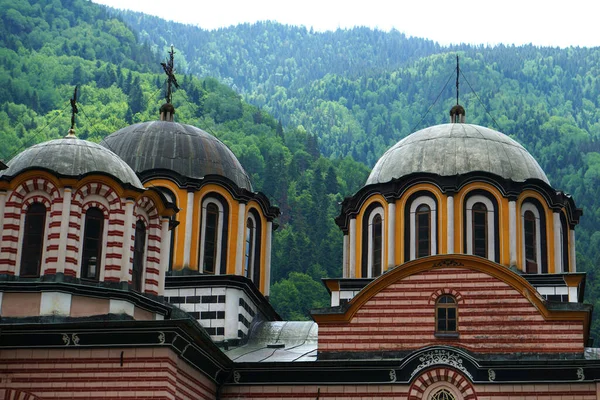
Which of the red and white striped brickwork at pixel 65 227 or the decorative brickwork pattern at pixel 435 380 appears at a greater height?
the red and white striped brickwork at pixel 65 227

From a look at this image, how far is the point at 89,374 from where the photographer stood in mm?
27312

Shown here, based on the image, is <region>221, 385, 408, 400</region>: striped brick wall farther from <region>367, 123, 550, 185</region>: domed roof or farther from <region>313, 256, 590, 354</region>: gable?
<region>367, 123, 550, 185</region>: domed roof

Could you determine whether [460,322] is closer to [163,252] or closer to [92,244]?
[163,252]

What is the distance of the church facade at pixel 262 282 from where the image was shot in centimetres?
2770

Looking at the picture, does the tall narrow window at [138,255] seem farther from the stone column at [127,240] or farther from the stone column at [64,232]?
the stone column at [64,232]

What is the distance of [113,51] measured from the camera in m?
141

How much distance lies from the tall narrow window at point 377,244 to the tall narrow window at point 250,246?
4388mm

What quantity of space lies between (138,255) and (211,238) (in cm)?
568

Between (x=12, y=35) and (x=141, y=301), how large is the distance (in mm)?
110201

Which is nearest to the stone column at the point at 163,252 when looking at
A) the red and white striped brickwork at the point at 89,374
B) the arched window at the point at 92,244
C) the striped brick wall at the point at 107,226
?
the striped brick wall at the point at 107,226

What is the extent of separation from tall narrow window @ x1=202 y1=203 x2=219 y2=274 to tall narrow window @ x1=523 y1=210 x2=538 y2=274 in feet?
32.8

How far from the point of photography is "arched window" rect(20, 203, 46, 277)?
29.2 m

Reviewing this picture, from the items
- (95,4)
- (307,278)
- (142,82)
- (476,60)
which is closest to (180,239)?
(307,278)

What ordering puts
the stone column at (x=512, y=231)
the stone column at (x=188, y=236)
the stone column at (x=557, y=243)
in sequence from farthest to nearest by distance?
1. the stone column at (x=188, y=236)
2. the stone column at (x=557, y=243)
3. the stone column at (x=512, y=231)
